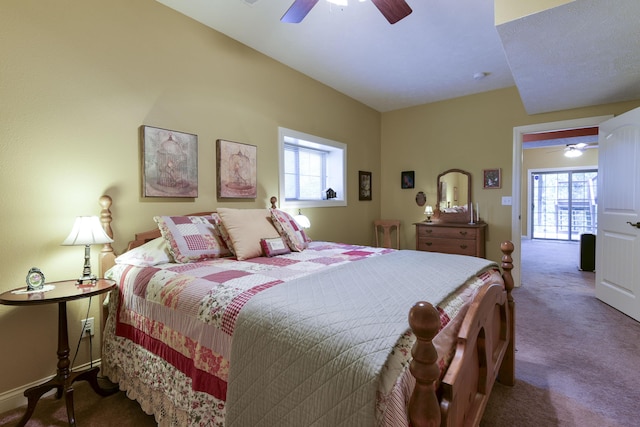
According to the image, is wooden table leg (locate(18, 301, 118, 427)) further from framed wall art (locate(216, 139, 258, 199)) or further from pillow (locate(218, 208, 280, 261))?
framed wall art (locate(216, 139, 258, 199))

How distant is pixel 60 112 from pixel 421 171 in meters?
4.26

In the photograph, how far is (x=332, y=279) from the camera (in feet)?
4.84

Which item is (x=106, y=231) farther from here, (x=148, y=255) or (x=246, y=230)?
(x=246, y=230)

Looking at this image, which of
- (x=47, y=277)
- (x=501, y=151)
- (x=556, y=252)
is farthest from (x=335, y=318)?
(x=556, y=252)

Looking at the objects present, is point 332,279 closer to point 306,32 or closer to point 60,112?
point 60,112

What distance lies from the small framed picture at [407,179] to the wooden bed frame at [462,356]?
3.07 m

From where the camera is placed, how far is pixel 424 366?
75 centimetres

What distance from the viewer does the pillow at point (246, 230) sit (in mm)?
2174

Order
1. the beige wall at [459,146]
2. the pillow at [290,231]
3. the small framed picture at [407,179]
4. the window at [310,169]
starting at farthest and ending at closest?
the small framed picture at [407,179]
the beige wall at [459,146]
the window at [310,169]
the pillow at [290,231]

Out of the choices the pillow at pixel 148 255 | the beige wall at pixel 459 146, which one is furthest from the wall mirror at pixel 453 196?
the pillow at pixel 148 255

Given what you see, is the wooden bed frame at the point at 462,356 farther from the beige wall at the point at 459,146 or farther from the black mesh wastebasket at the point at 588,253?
the black mesh wastebasket at the point at 588,253

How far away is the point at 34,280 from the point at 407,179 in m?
4.43

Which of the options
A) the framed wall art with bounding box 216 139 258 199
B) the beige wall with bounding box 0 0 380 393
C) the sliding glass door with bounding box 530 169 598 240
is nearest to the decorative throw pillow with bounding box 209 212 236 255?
the beige wall with bounding box 0 0 380 393

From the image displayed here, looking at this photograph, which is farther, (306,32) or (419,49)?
(419,49)
